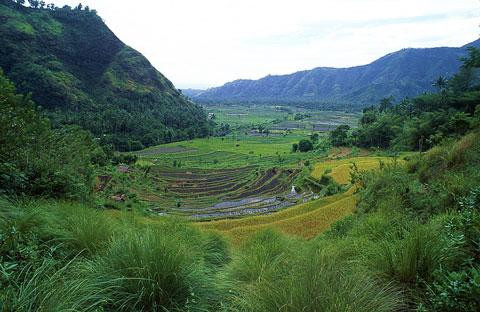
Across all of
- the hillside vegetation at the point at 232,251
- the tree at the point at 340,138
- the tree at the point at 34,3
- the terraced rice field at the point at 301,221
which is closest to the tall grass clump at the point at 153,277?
the hillside vegetation at the point at 232,251

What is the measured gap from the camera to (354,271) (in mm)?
3289

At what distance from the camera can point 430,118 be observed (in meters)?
46.4

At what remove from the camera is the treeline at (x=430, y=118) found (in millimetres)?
37562

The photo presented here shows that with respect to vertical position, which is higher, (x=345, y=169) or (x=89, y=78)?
(x=89, y=78)

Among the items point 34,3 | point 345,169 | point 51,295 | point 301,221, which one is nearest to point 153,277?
point 51,295

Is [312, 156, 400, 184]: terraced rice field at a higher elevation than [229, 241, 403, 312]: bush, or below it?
below

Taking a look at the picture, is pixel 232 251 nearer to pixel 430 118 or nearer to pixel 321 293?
pixel 321 293

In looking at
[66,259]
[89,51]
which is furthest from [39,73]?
[66,259]

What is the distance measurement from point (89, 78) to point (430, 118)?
104243 mm

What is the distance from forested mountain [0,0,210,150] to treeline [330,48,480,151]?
54.6 metres

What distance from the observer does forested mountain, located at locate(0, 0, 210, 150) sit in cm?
9038

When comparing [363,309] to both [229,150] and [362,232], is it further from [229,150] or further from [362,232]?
[229,150]

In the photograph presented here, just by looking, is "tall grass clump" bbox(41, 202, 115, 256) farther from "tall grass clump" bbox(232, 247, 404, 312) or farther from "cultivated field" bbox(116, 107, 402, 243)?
"cultivated field" bbox(116, 107, 402, 243)

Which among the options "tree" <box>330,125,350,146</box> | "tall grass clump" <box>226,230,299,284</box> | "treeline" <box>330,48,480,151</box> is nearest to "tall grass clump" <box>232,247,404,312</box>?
"tall grass clump" <box>226,230,299,284</box>
